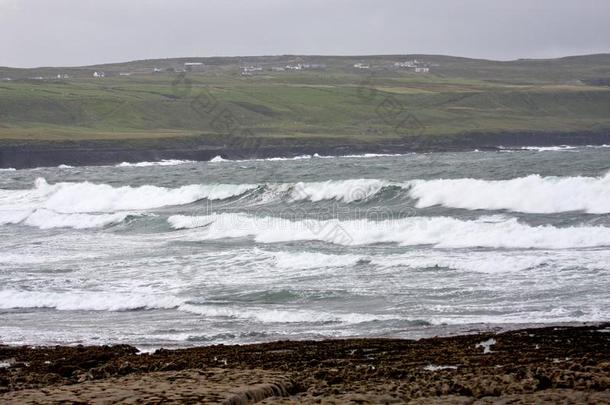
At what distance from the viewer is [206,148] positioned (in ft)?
387

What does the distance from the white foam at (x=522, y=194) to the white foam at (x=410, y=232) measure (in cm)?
585

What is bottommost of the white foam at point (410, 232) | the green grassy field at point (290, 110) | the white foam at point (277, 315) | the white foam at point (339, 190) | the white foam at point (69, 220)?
the white foam at point (69, 220)

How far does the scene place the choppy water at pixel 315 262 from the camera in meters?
20.0

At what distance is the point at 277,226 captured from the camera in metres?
39.3

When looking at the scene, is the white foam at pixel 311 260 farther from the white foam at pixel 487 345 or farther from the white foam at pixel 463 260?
the white foam at pixel 487 345

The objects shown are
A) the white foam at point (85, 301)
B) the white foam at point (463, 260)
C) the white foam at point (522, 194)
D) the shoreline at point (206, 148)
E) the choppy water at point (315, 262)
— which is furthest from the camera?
the shoreline at point (206, 148)

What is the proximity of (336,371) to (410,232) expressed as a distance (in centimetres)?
2252

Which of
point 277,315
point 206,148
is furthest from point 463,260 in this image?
point 206,148

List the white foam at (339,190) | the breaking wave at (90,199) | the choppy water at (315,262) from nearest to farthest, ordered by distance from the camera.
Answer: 1. the choppy water at (315,262)
2. the white foam at (339,190)
3. the breaking wave at (90,199)

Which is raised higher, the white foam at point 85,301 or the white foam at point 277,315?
the white foam at point 277,315

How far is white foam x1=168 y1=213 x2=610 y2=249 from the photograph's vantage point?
30781 mm

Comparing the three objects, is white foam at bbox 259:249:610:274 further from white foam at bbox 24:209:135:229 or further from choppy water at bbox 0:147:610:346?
white foam at bbox 24:209:135:229

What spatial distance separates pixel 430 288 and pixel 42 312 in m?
9.33

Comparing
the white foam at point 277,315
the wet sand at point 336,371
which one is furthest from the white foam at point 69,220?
the wet sand at point 336,371
